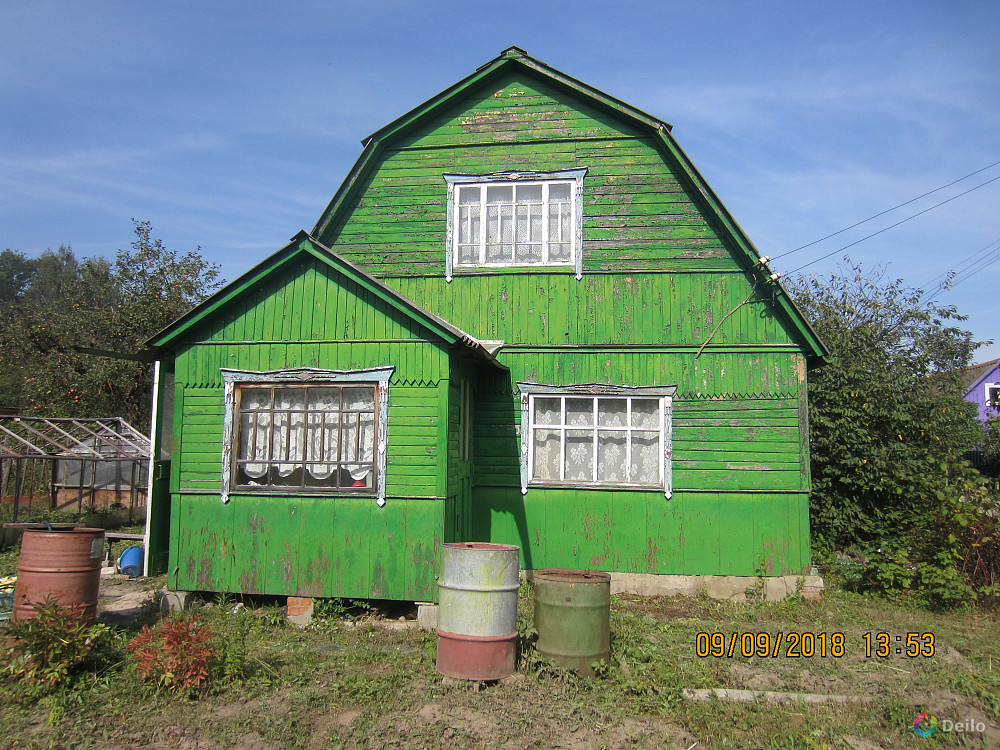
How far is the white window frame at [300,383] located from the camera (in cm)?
769

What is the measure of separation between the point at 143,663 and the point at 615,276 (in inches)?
279

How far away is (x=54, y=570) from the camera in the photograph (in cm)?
633

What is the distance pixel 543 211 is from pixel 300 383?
4.29 meters

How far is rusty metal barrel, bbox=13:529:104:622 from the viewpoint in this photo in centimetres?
630

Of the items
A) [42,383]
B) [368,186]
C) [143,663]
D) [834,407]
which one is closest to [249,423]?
[143,663]

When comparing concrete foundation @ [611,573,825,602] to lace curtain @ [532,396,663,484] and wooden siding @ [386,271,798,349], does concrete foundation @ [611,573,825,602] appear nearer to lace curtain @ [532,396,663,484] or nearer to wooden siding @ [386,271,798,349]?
lace curtain @ [532,396,663,484]

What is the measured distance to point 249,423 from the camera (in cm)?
804

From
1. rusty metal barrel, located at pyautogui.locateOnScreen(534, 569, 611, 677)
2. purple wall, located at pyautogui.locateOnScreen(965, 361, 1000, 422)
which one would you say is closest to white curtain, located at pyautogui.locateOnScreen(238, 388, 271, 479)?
rusty metal barrel, located at pyautogui.locateOnScreen(534, 569, 611, 677)

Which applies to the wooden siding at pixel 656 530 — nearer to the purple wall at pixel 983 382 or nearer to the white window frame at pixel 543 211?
the white window frame at pixel 543 211

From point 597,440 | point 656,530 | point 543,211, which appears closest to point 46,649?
point 597,440

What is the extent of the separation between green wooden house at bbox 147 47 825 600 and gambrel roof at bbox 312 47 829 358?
0.03 m

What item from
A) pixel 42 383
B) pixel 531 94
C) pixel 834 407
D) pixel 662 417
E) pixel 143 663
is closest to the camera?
pixel 143 663

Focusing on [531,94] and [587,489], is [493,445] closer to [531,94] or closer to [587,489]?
[587,489]

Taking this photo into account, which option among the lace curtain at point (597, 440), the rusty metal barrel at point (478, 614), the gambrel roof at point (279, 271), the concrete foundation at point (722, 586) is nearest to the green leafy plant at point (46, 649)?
the rusty metal barrel at point (478, 614)
